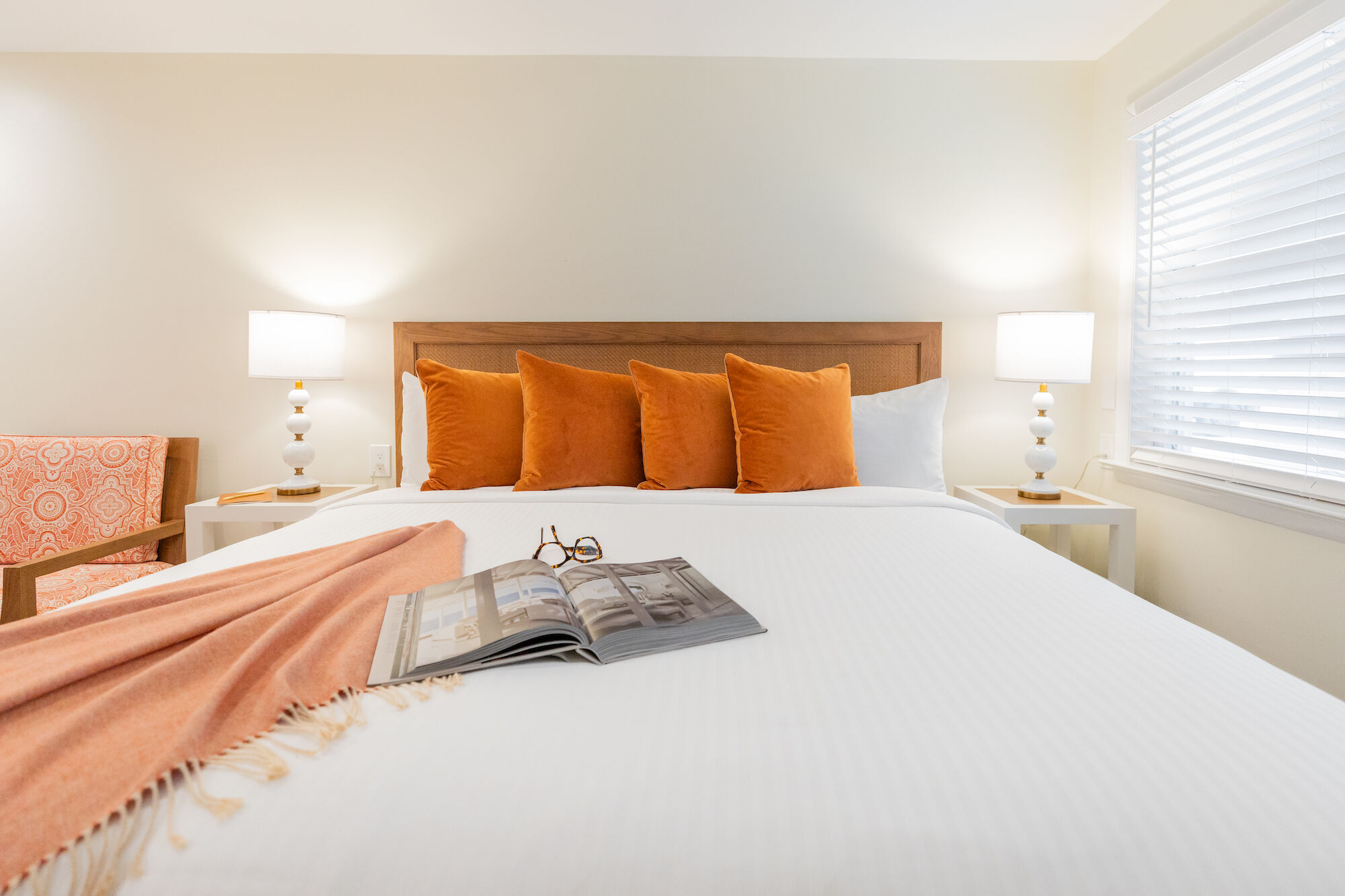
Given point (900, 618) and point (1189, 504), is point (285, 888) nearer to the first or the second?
point (900, 618)

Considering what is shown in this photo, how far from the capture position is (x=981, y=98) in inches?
109

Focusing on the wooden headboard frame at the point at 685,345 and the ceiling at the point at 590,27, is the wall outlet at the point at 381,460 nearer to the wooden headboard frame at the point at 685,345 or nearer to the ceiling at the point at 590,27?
the wooden headboard frame at the point at 685,345

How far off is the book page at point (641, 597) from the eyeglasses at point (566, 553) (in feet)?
0.51

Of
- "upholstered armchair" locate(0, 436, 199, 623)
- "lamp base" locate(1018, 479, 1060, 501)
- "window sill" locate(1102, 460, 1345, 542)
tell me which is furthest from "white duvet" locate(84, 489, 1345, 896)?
"upholstered armchair" locate(0, 436, 199, 623)

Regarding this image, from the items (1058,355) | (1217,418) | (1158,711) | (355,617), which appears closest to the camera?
(1158,711)

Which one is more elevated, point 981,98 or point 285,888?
point 981,98

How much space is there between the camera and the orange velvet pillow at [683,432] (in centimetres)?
222

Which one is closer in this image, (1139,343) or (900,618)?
(900,618)

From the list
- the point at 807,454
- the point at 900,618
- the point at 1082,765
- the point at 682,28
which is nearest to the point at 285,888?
the point at 1082,765

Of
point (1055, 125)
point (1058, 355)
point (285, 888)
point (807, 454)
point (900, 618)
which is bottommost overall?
point (285, 888)

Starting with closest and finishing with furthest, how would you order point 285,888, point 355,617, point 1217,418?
point 285,888, point 355,617, point 1217,418

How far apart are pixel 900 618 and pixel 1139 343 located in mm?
2072

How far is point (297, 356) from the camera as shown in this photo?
8.20ft

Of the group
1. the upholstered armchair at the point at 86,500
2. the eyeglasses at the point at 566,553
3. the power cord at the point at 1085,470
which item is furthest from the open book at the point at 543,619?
the power cord at the point at 1085,470
